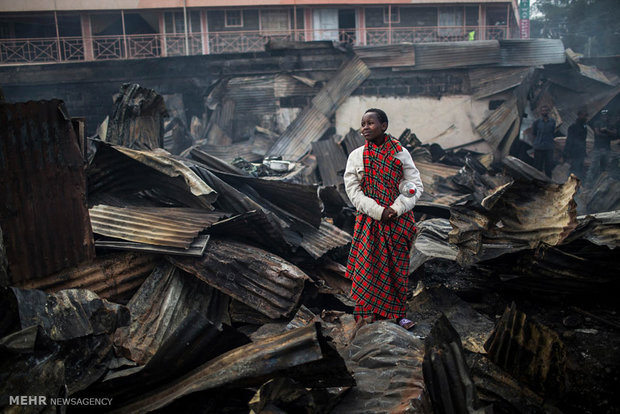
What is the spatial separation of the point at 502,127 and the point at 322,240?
1065cm

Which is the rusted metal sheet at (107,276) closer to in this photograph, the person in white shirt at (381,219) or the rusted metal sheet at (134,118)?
the person in white shirt at (381,219)

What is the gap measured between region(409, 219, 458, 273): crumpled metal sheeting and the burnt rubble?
27 millimetres

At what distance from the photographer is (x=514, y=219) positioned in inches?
159

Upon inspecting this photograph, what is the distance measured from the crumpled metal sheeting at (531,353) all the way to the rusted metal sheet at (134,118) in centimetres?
474

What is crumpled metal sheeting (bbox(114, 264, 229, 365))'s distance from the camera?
3.24 m

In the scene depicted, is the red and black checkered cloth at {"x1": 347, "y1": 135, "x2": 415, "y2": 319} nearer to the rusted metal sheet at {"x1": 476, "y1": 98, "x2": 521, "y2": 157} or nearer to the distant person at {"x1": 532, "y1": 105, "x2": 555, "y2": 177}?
the distant person at {"x1": 532, "y1": 105, "x2": 555, "y2": 177}

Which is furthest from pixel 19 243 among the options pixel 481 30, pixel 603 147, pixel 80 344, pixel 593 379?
pixel 481 30

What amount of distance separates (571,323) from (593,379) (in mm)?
738

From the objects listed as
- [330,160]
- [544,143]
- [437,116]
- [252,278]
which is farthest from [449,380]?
[437,116]

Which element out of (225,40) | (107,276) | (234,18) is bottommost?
(107,276)

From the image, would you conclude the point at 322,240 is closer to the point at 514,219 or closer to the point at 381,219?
the point at 381,219

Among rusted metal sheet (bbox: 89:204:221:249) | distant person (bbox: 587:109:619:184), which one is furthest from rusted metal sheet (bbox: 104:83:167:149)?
distant person (bbox: 587:109:619:184)

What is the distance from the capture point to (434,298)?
4242mm

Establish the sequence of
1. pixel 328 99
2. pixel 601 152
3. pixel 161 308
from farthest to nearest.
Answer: pixel 328 99, pixel 601 152, pixel 161 308
